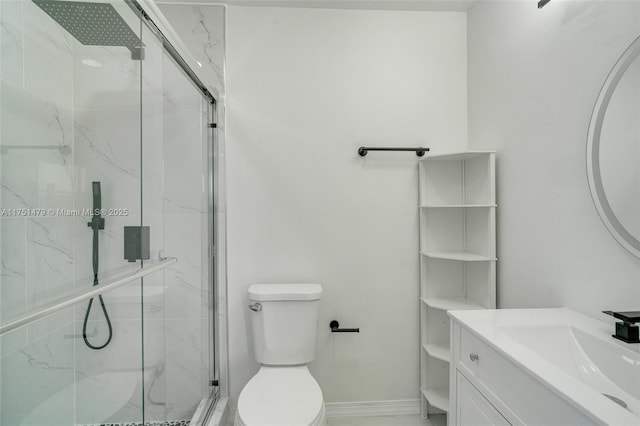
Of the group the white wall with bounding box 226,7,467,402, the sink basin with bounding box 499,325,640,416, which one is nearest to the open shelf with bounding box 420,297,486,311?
the white wall with bounding box 226,7,467,402

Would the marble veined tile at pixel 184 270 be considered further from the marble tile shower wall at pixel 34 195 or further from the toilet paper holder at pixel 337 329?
the toilet paper holder at pixel 337 329

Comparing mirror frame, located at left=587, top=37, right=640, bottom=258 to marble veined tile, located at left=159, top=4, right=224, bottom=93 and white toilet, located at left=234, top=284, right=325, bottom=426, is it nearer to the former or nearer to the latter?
white toilet, located at left=234, top=284, right=325, bottom=426

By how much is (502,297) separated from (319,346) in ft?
3.36

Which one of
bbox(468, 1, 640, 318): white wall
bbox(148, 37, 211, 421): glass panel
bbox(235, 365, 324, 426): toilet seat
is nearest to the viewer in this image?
bbox(468, 1, 640, 318): white wall

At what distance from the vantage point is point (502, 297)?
166 cm

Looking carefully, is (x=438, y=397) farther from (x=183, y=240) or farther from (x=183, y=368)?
(x=183, y=240)

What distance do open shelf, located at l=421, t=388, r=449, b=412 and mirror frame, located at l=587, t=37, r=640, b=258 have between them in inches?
47.0

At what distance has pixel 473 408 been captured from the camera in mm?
1068

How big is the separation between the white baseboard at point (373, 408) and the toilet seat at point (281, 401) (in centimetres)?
50

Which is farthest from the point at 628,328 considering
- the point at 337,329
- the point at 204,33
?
the point at 204,33

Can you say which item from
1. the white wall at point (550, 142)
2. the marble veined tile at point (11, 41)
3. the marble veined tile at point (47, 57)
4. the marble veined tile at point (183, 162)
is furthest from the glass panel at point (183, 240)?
the white wall at point (550, 142)

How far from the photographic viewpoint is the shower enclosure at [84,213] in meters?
0.88

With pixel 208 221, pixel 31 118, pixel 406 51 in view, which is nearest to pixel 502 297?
pixel 406 51

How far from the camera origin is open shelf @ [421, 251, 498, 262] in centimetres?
164
